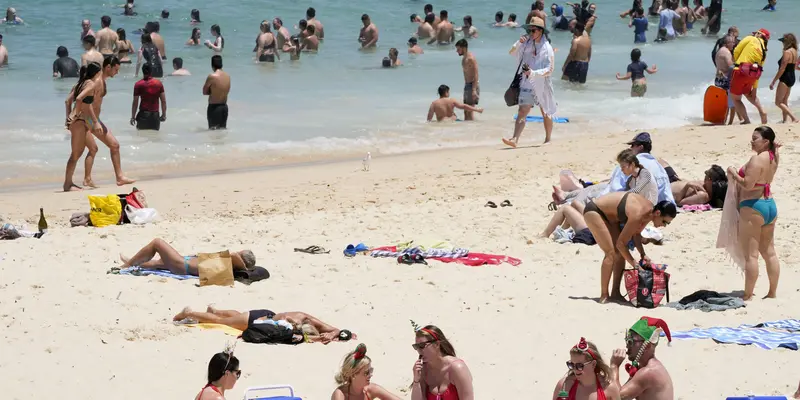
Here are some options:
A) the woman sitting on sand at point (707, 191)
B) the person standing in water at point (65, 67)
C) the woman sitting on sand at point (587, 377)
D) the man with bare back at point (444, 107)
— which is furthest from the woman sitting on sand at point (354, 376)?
the person standing in water at point (65, 67)

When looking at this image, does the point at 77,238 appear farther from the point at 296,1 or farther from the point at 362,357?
the point at 296,1

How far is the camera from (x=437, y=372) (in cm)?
516

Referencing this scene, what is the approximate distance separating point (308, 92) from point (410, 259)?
37.4 feet

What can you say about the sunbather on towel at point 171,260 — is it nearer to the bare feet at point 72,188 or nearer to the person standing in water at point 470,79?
the bare feet at point 72,188

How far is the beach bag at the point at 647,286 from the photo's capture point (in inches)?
296

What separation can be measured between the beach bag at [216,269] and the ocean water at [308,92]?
539 centimetres

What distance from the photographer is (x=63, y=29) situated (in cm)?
2692

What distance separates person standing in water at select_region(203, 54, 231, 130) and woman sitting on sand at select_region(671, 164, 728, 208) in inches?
267

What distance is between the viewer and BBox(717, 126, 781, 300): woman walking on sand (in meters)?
7.30

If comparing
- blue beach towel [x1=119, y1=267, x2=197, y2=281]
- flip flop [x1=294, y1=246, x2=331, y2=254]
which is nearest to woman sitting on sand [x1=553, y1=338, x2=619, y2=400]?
blue beach towel [x1=119, y1=267, x2=197, y2=281]

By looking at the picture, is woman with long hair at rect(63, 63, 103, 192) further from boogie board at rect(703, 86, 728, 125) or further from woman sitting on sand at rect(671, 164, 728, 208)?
boogie board at rect(703, 86, 728, 125)

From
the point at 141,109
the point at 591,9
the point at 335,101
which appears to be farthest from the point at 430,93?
the point at 591,9

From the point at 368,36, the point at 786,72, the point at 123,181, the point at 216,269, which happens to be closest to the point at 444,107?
the point at 786,72

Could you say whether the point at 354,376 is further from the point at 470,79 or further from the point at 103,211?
the point at 470,79
